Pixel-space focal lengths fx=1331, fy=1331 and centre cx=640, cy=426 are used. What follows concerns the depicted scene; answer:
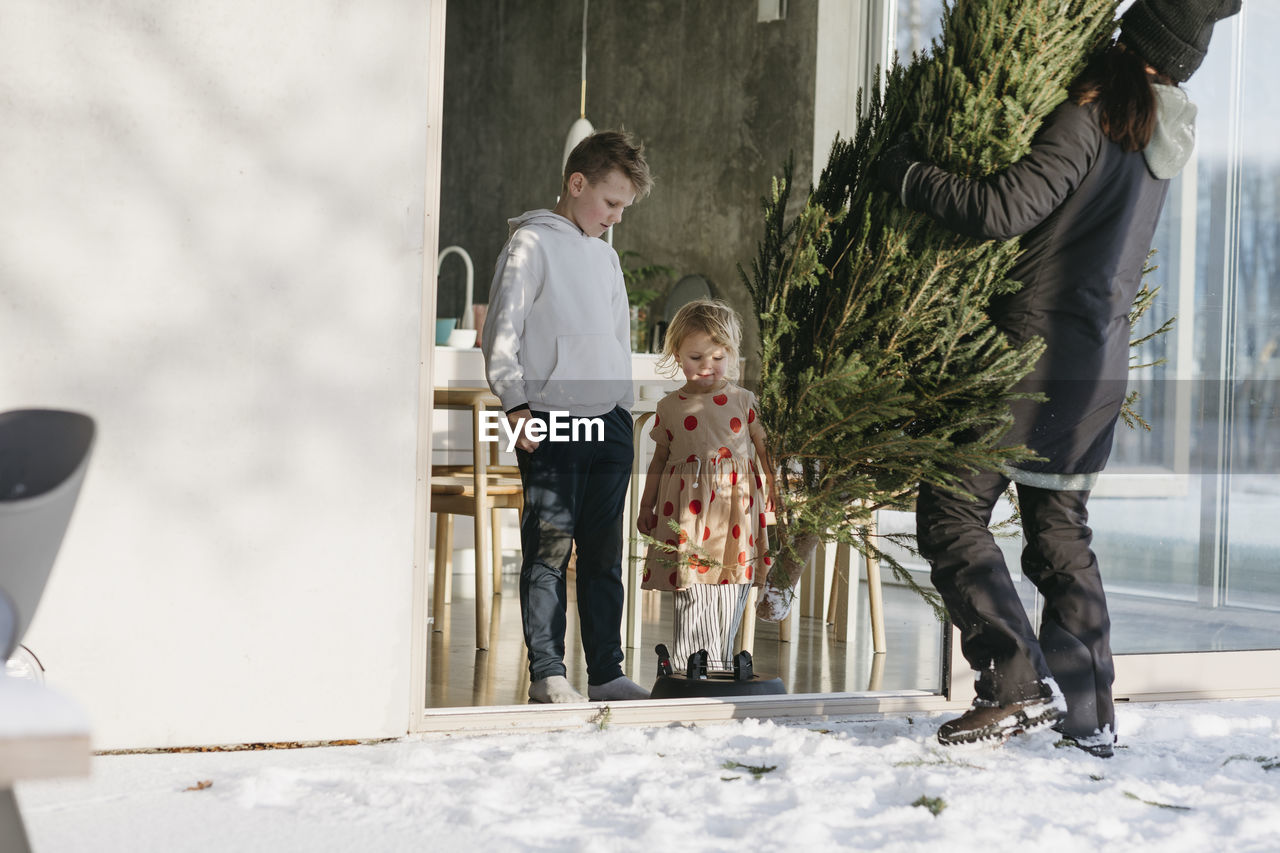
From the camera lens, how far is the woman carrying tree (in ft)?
9.21

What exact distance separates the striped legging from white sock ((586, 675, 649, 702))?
0.62 ft

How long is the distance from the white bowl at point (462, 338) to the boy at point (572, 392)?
1.69m

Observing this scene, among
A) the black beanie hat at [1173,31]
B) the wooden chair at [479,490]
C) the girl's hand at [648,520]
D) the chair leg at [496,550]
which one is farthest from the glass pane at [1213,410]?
the chair leg at [496,550]

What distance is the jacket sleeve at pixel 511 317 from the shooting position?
328 centimetres

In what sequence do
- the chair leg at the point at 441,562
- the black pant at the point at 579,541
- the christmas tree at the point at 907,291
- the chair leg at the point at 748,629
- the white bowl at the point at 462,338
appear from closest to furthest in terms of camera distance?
the christmas tree at the point at 907,291 → the black pant at the point at 579,541 → the chair leg at the point at 748,629 → the chair leg at the point at 441,562 → the white bowl at the point at 462,338

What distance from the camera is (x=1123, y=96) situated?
9.25 feet

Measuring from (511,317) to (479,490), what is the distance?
46.5 inches

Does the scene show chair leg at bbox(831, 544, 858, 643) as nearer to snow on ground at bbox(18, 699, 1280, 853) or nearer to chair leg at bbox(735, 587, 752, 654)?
chair leg at bbox(735, 587, 752, 654)

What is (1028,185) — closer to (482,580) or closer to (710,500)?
(710,500)

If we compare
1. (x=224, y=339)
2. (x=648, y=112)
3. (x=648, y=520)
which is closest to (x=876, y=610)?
(x=648, y=520)

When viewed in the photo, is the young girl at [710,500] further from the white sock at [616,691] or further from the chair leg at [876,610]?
the chair leg at [876,610]

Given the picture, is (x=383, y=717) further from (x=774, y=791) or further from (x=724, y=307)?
(x=724, y=307)

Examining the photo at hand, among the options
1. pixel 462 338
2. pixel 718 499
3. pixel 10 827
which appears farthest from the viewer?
pixel 462 338

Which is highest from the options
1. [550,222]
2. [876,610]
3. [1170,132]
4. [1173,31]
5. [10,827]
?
[1173,31]
